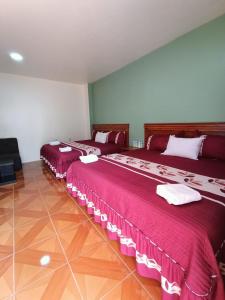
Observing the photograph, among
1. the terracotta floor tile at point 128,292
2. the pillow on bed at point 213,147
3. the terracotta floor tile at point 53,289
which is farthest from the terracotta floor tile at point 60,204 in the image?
the pillow on bed at point 213,147

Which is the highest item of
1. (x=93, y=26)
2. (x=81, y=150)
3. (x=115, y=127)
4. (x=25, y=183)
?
(x=93, y=26)

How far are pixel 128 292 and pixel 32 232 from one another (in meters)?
1.18

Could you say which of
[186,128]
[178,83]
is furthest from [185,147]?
[178,83]

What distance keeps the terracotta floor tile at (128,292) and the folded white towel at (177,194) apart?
0.68 meters

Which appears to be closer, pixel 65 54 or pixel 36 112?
pixel 65 54

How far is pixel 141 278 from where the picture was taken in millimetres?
1198

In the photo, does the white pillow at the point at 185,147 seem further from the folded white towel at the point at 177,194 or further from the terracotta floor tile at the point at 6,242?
the terracotta floor tile at the point at 6,242

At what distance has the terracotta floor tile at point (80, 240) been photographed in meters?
1.47

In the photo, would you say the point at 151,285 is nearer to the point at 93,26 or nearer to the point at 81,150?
the point at 81,150

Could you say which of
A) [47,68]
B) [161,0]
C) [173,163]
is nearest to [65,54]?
[47,68]

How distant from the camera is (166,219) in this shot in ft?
3.03

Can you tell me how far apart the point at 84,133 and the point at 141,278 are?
4.83 meters

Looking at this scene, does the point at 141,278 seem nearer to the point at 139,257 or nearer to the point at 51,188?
the point at 139,257

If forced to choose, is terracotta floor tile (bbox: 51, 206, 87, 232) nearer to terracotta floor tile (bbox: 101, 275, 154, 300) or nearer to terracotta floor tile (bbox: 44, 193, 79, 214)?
terracotta floor tile (bbox: 44, 193, 79, 214)
